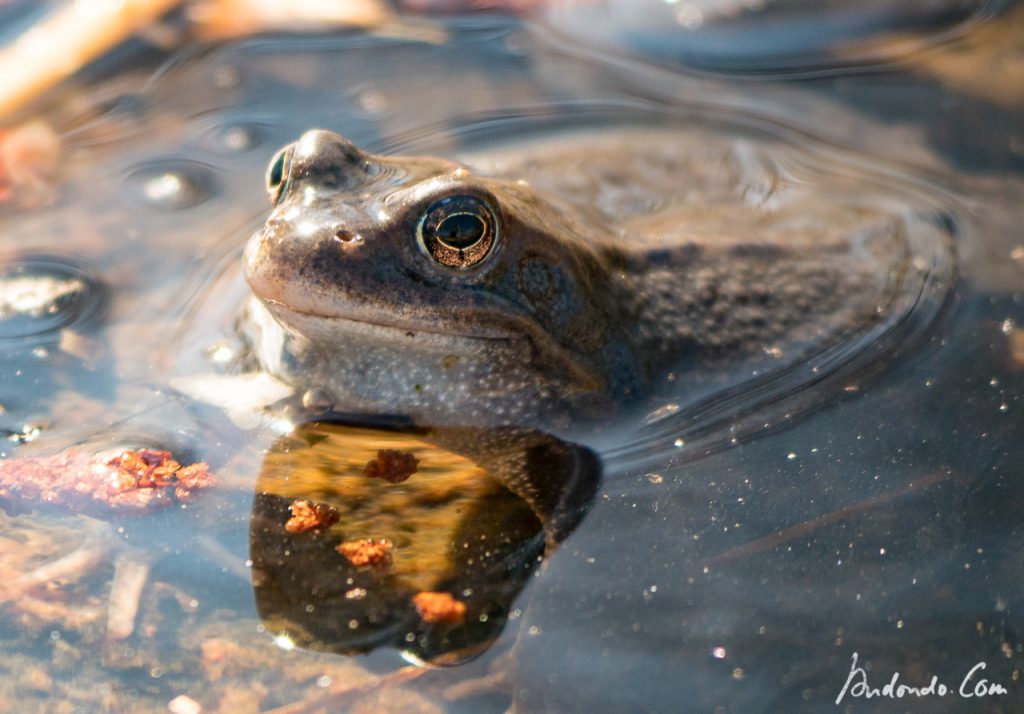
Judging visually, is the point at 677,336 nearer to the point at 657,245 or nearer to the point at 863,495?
the point at 657,245

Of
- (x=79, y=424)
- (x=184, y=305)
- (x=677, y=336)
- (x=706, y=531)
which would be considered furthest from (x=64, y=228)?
(x=706, y=531)

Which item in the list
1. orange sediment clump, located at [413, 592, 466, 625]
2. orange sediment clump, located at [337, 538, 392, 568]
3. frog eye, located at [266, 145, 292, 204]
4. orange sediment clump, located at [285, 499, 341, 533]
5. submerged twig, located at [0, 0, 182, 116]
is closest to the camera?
orange sediment clump, located at [413, 592, 466, 625]

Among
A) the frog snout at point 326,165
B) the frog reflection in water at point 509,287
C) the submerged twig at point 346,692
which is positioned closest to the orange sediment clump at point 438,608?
the submerged twig at point 346,692

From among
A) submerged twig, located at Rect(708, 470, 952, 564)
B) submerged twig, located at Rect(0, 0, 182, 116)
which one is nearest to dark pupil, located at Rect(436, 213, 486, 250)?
submerged twig, located at Rect(708, 470, 952, 564)

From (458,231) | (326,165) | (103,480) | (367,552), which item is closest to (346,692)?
(367,552)

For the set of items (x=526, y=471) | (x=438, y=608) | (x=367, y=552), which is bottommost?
(x=438, y=608)

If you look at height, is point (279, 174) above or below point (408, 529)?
above

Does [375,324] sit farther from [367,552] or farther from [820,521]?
[820,521]

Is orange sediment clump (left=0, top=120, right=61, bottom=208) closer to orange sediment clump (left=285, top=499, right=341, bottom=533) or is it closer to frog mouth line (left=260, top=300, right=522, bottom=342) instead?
frog mouth line (left=260, top=300, right=522, bottom=342)
